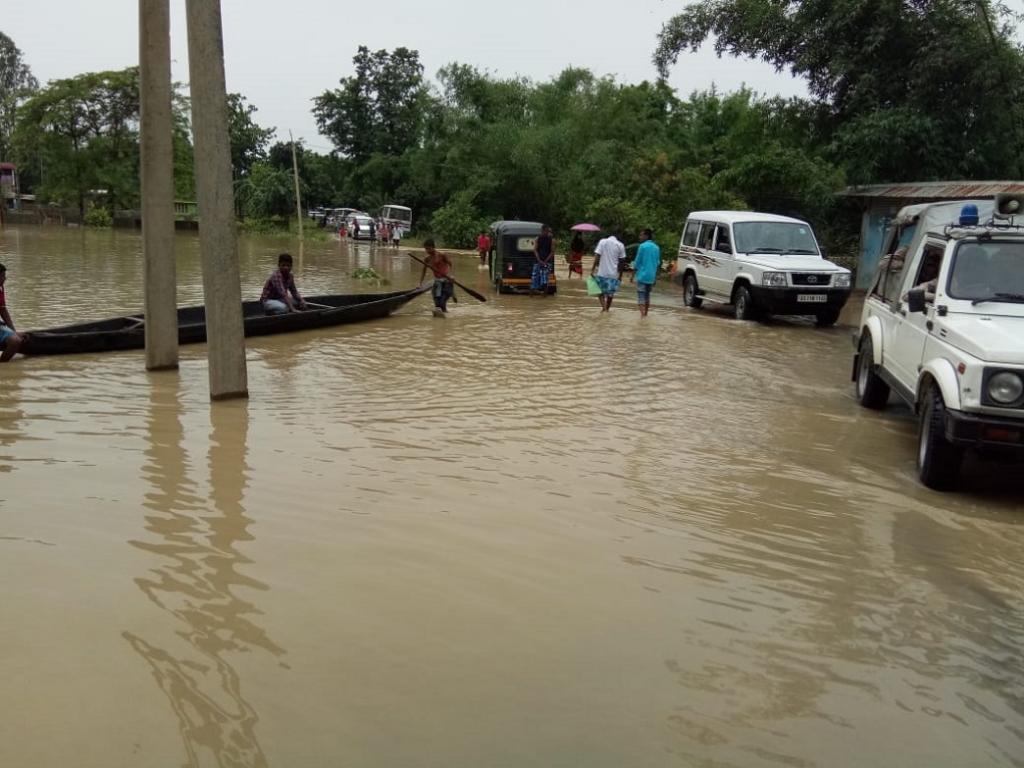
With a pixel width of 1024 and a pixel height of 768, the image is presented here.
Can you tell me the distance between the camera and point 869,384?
9.59m

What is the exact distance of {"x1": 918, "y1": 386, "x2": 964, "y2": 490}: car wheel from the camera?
646 cm

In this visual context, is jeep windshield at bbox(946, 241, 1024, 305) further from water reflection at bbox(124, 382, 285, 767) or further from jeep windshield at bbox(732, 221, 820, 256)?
jeep windshield at bbox(732, 221, 820, 256)

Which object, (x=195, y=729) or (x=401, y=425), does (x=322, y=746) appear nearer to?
(x=195, y=729)

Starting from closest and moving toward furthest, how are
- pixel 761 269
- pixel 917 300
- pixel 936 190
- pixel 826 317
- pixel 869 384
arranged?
pixel 917 300 → pixel 869 384 → pixel 761 269 → pixel 826 317 → pixel 936 190

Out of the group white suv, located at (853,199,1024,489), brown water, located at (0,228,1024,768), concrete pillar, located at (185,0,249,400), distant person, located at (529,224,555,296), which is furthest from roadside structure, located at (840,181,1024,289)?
concrete pillar, located at (185,0,249,400)

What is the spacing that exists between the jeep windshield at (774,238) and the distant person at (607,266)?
2249 mm

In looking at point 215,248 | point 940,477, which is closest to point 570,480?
→ point 940,477

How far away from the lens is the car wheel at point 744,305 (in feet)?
55.3

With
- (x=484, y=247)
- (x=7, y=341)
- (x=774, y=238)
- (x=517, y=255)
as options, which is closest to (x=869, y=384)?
(x=774, y=238)

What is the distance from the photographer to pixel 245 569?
463 centimetres

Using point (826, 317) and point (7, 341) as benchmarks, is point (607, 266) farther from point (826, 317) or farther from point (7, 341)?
point (7, 341)

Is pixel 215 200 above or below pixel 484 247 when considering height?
above

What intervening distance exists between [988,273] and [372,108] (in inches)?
2690

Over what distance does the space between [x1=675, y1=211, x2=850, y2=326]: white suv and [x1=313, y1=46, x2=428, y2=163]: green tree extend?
5288 centimetres
